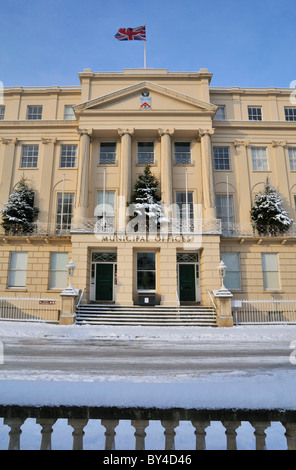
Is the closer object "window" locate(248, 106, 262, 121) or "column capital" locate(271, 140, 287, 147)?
"column capital" locate(271, 140, 287, 147)

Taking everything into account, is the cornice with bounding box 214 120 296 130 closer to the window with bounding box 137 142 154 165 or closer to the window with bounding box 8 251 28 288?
the window with bounding box 137 142 154 165

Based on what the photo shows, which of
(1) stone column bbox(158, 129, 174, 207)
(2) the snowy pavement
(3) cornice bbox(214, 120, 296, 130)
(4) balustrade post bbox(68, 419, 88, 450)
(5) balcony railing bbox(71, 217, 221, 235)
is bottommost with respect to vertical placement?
(4) balustrade post bbox(68, 419, 88, 450)

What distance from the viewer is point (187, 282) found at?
73.2 feet

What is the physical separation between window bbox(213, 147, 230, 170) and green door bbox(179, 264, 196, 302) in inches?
333

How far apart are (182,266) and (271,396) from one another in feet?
65.3

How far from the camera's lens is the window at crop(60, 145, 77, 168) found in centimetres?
2525

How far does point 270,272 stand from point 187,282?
5.80 m

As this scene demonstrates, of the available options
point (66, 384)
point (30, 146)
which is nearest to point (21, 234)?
point (30, 146)

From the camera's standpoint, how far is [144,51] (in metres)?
26.3

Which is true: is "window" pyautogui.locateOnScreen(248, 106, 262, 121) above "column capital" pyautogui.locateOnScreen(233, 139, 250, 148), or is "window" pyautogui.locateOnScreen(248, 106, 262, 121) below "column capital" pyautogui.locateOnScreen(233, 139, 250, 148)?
above

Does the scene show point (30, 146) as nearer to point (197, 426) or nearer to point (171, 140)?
point (171, 140)

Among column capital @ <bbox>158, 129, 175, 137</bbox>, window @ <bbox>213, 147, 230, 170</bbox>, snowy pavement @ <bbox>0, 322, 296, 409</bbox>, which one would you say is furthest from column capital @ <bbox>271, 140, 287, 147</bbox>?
Answer: snowy pavement @ <bbox>0, 322, 296, 409</bbox>

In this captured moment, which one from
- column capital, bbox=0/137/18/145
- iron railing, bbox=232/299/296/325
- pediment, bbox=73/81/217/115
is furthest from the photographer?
column capital, bbox=0/137/18/145

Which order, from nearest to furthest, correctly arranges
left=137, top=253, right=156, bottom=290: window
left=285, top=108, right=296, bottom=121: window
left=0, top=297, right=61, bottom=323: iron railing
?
left=0, top=297, right=61, bottom=323: iron railing, left=137, top=253, right=156, bottom=290: window, left=285, top=108, right=296, bottom=121: window
